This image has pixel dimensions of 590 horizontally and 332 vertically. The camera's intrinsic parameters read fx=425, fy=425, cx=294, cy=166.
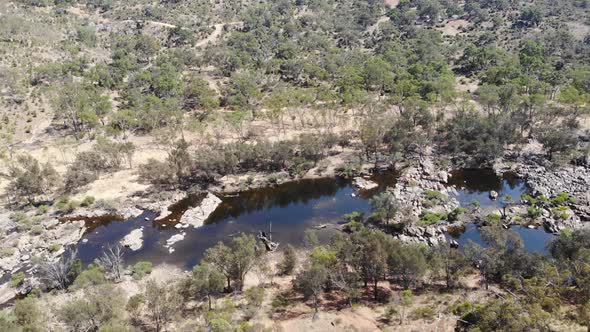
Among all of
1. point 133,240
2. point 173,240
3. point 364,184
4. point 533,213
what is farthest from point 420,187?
point 133,240

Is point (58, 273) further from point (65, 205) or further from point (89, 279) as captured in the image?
point (65, 205)

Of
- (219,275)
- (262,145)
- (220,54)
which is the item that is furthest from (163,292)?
(220,54)

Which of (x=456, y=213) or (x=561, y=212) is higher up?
(x=456, y=213)

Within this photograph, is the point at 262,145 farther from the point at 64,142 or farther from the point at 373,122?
the point at 64,142

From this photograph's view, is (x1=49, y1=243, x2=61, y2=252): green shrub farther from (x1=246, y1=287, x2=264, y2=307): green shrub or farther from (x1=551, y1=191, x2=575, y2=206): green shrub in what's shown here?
(x1=551, y1=191, x2=575, y2=206): green shrub

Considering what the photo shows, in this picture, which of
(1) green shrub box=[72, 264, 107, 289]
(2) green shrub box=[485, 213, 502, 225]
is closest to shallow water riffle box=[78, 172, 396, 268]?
(1) green shrub box=[72, 264, 107, 289]

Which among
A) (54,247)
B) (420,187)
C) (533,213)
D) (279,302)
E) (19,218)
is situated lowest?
(279,302)
